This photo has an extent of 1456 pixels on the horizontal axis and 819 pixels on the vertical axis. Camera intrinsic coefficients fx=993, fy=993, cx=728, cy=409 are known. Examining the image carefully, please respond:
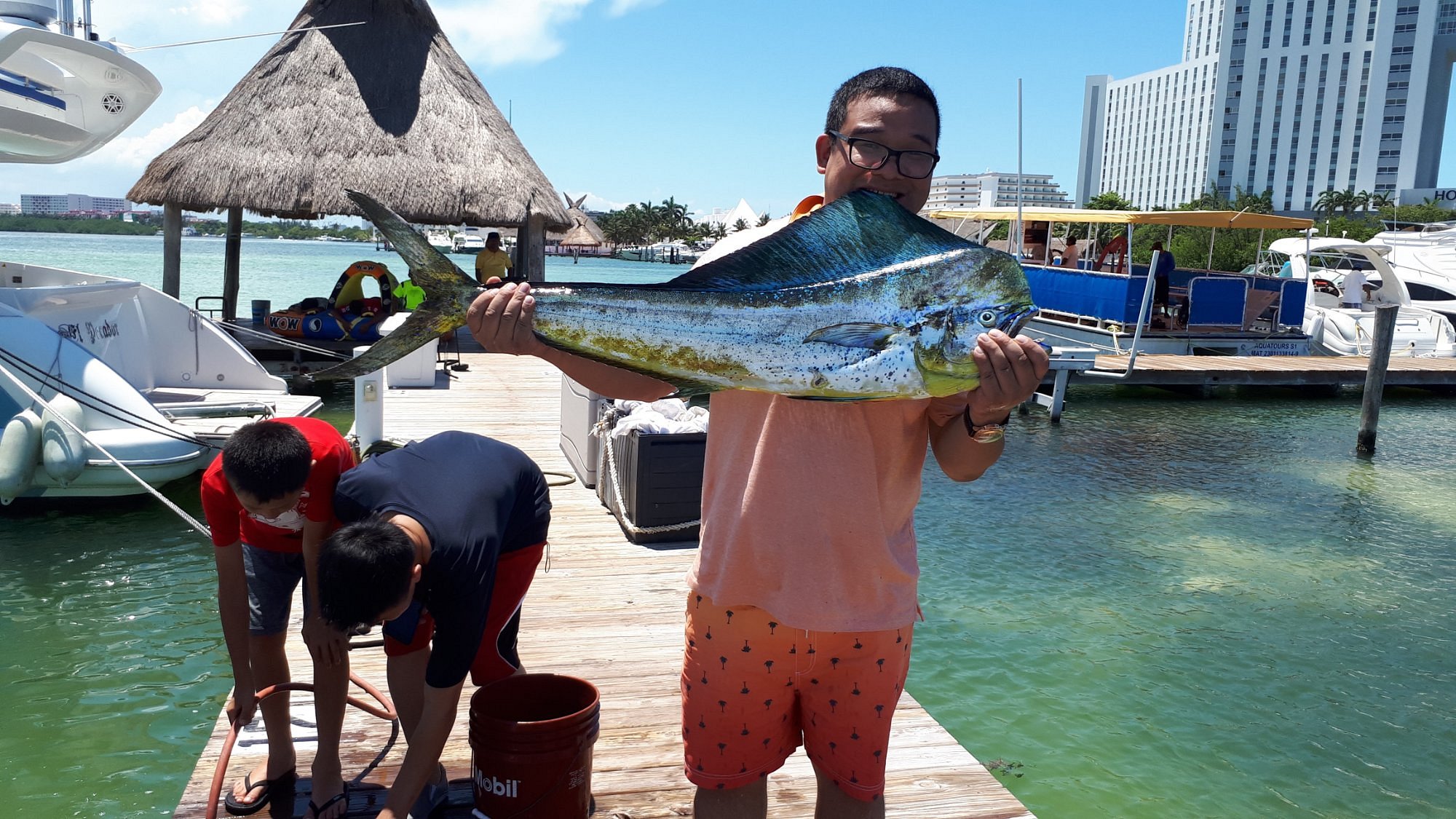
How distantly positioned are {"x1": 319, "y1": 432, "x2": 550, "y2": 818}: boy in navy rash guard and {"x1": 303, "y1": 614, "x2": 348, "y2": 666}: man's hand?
0.54 feet

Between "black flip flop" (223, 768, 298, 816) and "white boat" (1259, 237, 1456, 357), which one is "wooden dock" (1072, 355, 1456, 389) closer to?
"white boat" (1259, 237, 1456, 357)

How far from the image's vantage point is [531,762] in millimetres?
2984

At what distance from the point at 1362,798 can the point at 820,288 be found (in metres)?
5.34

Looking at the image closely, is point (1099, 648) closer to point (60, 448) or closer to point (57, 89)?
point (60, 448)

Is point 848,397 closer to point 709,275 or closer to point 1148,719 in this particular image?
point 709,275

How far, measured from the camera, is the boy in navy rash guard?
264 cm

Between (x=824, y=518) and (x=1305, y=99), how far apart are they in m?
151

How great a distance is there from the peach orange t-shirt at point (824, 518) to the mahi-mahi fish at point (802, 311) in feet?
0.53

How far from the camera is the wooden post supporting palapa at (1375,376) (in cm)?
1511

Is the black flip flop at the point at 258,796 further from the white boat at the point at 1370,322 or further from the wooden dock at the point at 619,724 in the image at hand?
the white boat at the point at 1370,322

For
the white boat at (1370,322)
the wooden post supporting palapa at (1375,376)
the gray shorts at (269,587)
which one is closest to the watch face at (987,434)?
the gray shorts at (269,587)

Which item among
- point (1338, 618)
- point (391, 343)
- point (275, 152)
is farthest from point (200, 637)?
point (275, 152)

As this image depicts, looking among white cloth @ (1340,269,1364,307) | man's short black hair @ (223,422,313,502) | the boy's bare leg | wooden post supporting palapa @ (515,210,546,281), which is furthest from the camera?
white cloth @ (1340,269,1364,307)

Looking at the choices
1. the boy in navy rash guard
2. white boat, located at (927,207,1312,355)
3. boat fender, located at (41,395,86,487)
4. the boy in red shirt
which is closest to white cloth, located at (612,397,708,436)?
the boy in navy rash guard
